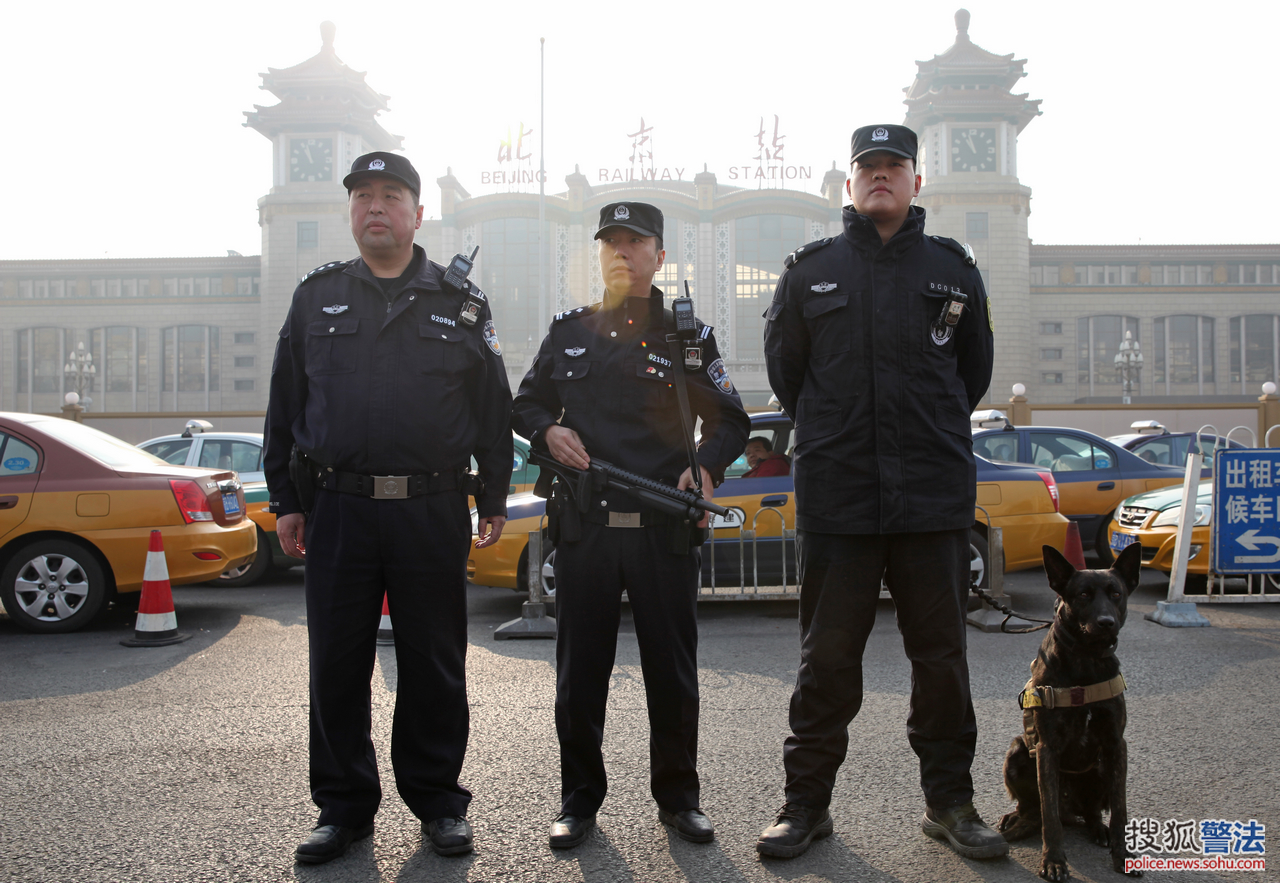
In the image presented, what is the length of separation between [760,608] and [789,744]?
4.32m

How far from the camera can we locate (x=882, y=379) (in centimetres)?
280

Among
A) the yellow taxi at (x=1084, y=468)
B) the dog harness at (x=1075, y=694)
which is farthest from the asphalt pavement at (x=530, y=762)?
the yellow taxi at (x=1084, y=468)

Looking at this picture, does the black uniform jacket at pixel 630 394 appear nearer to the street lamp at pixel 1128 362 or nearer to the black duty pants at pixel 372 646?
the black duty pants at pixel 372 646

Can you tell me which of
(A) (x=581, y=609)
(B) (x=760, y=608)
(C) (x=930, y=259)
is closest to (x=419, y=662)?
(A) (x=581, y=609)

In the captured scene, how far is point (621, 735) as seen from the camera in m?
3.87

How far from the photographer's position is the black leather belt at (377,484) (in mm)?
2824

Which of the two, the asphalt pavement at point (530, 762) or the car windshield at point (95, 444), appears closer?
the asphalt pavement at point (530, 762)

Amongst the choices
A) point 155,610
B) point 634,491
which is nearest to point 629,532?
point 634,491

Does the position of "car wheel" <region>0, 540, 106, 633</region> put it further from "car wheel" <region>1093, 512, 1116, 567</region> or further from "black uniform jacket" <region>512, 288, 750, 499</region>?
"car wheel" <region>1093, 512, 1116, 567</region>

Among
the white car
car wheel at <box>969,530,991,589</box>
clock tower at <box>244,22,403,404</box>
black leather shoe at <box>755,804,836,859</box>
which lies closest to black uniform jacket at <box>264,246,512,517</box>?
black leather shoe at <box>755,804,836,859</box>

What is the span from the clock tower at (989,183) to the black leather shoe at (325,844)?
5155cm

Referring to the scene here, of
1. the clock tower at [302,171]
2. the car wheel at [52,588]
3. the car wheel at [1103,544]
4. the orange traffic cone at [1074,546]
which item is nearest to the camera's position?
the orange traffic cone at [1074,546]

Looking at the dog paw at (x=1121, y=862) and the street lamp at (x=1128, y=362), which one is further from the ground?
the street lamp at (x=1128, y=362)

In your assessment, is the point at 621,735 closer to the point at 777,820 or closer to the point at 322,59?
the point at 777,820
